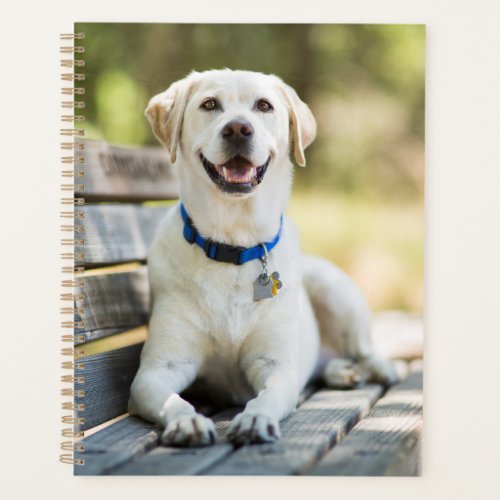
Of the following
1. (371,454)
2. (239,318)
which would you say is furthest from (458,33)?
(371,454)

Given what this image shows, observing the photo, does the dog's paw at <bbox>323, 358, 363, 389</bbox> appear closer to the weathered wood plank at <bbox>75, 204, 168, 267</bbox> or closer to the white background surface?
the white background surface

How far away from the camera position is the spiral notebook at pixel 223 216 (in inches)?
80.5

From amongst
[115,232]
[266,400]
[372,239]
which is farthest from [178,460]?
[372,239]

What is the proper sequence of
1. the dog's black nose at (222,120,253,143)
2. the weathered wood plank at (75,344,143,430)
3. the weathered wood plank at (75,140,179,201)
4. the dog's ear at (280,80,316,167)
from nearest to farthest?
1. the dog's black nose at (222,120,253,143)
2. the weathered wood plank at (75,344,143,430)
3. the dog's ear at (280,80,316,167)
4. the weathered wood plank at (75,140,179,201)

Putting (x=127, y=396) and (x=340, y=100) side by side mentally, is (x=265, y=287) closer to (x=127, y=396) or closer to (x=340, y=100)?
(x=127, y=396)

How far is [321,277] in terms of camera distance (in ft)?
9.55

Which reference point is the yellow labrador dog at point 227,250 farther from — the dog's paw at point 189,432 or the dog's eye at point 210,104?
the dog's paw at point 189,432

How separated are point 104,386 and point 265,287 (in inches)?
23.1

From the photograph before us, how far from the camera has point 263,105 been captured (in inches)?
89.9

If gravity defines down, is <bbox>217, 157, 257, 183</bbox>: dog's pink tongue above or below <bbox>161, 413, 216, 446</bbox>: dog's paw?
above

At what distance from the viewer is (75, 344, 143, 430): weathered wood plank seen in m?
2.26

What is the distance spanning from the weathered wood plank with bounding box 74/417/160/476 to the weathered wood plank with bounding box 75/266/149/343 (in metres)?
0.34

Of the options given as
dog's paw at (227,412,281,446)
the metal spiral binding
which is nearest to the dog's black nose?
the metal spiral binding

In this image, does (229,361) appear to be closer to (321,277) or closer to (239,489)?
(239,489)
